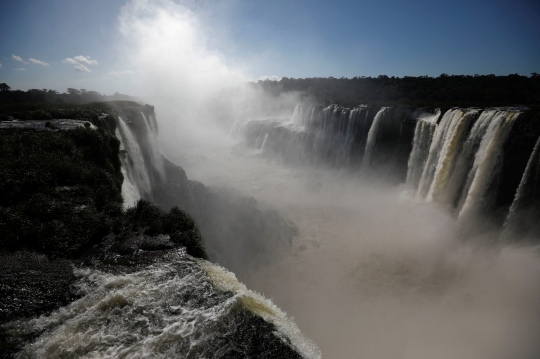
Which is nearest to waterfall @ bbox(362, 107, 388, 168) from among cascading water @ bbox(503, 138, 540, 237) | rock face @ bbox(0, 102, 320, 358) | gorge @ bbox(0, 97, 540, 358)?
gorge @ bbox(0, 97, 540, 358)

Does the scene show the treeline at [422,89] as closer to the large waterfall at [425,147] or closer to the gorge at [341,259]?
the large waterfall at [425,147]

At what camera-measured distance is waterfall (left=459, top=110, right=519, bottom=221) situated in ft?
44.0

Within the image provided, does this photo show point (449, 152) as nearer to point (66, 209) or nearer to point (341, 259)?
point (341, 259)

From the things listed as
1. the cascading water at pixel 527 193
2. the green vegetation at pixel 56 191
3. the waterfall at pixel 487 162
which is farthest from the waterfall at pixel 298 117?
the green vegetation at pixel 56 191

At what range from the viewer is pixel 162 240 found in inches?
274

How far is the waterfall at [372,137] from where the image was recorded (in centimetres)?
2564

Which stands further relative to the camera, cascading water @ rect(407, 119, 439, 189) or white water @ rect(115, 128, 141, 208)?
cascading water @ rect(407, 119, 439, 189)

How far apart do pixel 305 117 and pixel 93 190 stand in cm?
3680

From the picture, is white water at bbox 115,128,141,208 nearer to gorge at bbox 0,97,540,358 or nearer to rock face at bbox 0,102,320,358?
gorge at bbox 0,97,540,358

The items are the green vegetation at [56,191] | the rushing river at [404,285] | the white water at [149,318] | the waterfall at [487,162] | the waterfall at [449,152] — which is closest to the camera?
the white water at [149,318]

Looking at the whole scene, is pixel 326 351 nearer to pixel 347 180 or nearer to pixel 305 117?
pixel 347 180

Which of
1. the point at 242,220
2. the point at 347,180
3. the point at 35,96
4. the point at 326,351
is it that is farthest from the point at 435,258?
the point at 35,96

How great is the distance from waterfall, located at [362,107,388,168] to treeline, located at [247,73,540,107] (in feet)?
11.4

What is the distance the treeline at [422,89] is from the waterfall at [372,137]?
347 cm
